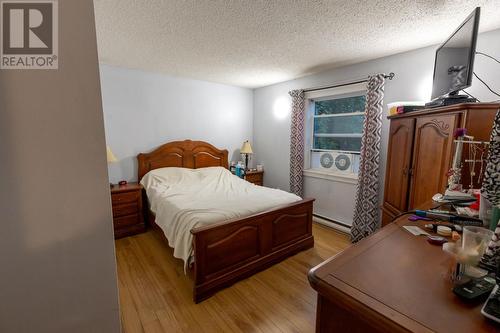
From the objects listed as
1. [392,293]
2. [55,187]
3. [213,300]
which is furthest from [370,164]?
[55,187]

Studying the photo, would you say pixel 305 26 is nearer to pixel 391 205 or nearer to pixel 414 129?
pixel 414 129

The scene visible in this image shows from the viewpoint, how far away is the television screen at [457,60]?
4.93ft

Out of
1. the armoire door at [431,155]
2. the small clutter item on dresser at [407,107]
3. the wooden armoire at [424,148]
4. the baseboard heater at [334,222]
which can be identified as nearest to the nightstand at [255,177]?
the baseboard heater at [334,222]

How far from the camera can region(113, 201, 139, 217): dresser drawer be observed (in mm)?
2934

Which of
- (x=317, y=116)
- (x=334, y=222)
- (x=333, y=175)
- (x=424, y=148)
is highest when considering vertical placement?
(x=317, y=116)

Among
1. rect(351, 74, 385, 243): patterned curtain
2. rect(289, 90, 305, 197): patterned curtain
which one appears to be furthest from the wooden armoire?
rect(289, 90, 305, 197): patterned curtain

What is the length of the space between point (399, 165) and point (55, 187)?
254 cm

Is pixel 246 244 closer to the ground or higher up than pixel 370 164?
closer to the ground

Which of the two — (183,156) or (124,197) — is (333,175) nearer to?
(183,156)

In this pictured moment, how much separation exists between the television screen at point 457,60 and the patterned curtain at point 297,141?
1753 mm

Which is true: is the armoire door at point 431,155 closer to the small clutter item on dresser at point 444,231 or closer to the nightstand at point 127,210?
the small clutter item on dresser at point 444,231

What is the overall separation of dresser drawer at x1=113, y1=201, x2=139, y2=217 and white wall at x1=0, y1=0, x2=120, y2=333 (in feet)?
7.83

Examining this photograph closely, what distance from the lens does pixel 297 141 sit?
3.66m

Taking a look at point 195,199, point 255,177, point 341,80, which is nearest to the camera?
point 195,199
